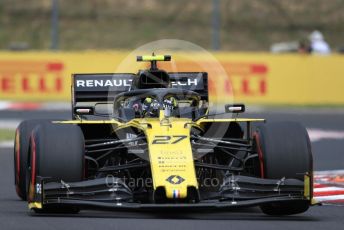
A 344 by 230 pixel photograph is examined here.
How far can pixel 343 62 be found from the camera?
32.0 meters

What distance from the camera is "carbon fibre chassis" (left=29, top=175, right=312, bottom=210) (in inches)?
420

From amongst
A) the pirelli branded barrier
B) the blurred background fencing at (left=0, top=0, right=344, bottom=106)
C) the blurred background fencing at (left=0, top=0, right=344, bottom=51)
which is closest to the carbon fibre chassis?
the pirelli branded barrier

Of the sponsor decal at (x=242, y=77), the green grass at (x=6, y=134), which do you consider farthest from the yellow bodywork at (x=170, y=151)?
the sponsor decal at (x=242, y=77)

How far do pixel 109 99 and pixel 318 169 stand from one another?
170 inches

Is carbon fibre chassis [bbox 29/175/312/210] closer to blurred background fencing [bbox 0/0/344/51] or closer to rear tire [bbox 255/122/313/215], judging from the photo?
rear tire [bbox 255/122/313/215]

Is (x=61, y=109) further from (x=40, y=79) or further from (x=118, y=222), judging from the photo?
(x=118, y=222)

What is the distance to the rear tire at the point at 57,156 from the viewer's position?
1104 cm

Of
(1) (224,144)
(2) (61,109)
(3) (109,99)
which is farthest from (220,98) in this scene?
(1) (224,144)

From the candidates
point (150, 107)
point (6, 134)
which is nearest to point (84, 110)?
point (150, 107)

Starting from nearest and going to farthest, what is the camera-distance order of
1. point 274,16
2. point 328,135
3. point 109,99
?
point 109,99
point 328,135
point 274,16

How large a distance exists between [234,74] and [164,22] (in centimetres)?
934

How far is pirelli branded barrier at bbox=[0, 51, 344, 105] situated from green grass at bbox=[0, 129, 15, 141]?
21.3 ft

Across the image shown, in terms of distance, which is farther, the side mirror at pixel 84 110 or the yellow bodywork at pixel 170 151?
the side mirror at pixel 84 110

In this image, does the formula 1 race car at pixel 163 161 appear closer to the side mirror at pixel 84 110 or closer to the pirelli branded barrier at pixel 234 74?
the side mirror at pixel 84 110
